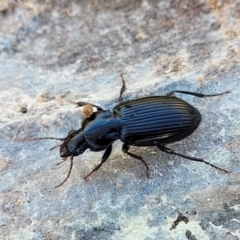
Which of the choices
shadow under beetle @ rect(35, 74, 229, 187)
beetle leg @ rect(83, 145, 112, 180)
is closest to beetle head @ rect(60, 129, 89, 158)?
shadow under beetle @ rect(35, 74, 229, 187)

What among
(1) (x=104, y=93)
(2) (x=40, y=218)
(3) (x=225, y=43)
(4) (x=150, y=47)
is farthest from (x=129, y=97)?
(2) (x=40, y=218)

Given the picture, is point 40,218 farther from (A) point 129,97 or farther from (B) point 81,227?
(A) point 129,97

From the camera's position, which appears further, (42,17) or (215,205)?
(42,17)

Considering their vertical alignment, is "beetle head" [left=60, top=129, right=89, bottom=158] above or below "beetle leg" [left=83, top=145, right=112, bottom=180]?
above

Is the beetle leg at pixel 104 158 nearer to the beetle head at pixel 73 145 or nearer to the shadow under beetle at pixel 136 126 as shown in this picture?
the shadow under beetle at pixel 136 126

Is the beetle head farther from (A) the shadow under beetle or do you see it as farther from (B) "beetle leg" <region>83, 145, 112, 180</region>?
(B) "beetle leg" <region>83, 145, 112, 180</region>

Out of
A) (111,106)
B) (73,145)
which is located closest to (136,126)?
(111,106)

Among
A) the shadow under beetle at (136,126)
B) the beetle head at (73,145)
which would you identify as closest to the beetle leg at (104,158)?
the shadow under beetle at (136,126)
